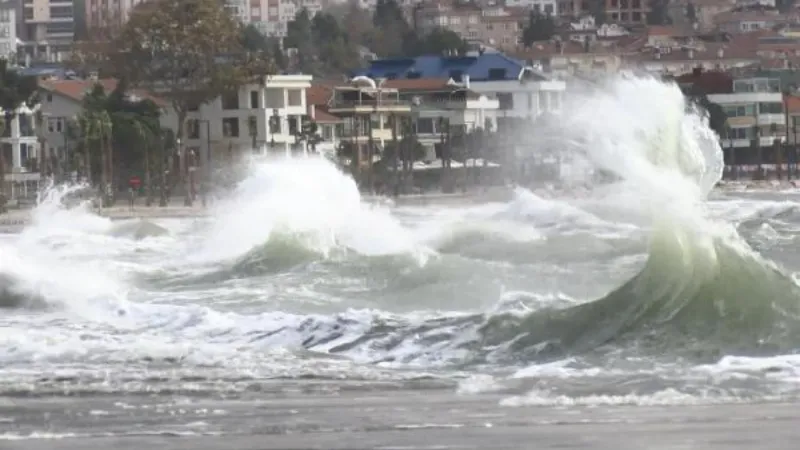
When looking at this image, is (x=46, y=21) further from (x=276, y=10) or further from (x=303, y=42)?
(x=303, y=42)

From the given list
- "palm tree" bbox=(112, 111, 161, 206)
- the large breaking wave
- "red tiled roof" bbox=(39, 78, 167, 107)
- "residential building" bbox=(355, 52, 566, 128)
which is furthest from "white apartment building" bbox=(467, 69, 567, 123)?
the large breaking wave

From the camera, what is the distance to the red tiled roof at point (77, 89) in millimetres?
82938

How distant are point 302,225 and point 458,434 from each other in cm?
2191

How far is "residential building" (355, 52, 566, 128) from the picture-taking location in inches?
3770

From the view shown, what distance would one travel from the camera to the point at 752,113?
10888 cm

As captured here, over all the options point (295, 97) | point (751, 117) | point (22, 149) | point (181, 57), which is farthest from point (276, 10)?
point (181, 57)

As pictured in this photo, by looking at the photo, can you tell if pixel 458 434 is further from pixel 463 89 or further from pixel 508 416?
pixel 463 89

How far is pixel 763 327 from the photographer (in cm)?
1959

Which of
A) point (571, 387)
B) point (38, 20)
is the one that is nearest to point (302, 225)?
point (571, 387)

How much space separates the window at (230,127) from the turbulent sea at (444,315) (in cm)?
4519

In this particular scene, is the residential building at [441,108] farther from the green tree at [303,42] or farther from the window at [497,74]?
the green tree at [303,42]

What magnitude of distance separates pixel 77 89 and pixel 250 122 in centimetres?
A: 900

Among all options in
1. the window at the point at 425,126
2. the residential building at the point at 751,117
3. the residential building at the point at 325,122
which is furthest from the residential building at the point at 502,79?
the residential building at the point at 751,117

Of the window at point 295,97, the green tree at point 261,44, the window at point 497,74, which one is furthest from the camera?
the green tree at point 261,44
